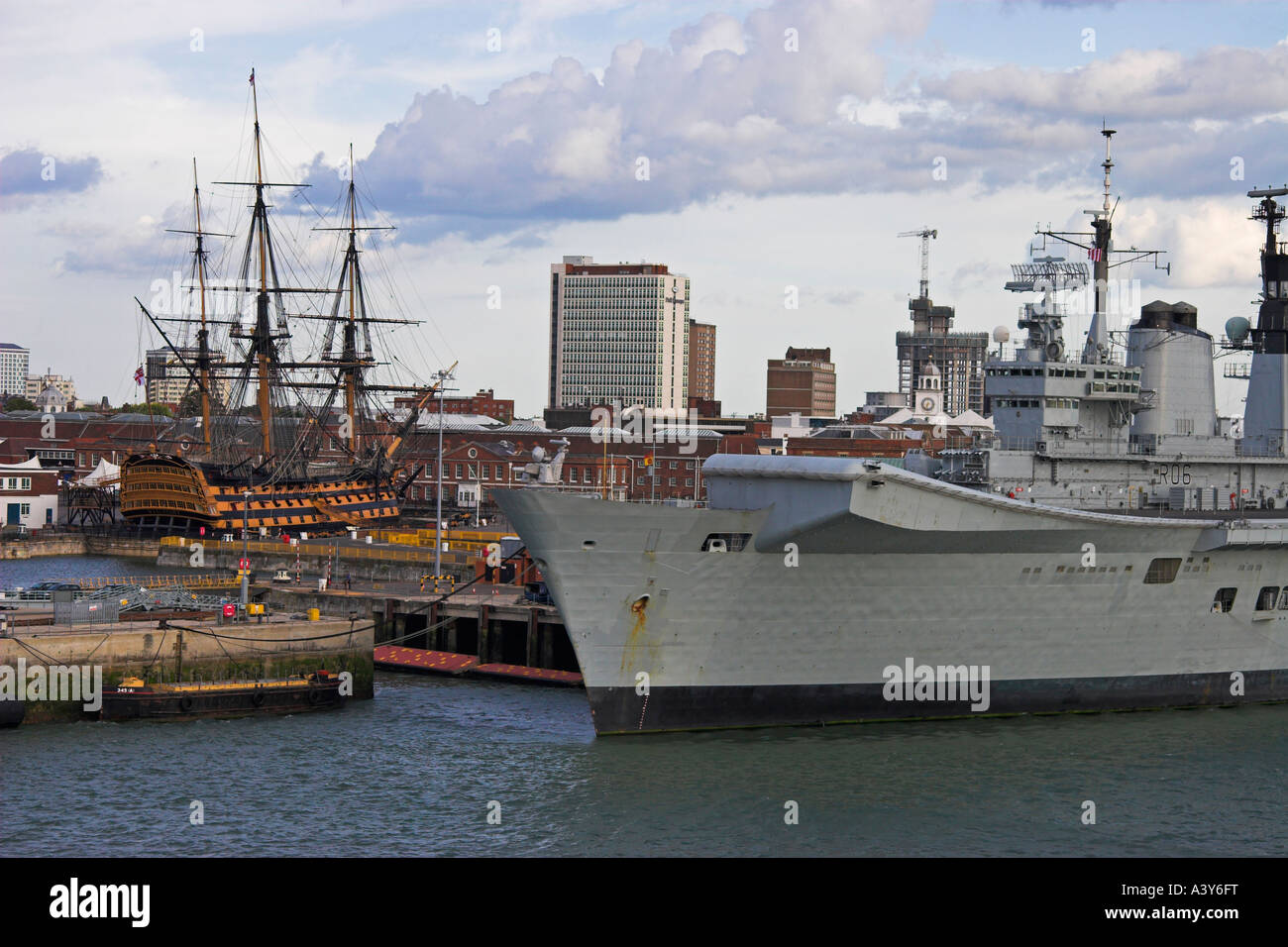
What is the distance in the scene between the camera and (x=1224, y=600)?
28266mm

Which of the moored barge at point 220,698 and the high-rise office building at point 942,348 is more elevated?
the high-rise office building at point 942,348

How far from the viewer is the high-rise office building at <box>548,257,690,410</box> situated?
136 metres

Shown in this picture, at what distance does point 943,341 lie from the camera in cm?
17588

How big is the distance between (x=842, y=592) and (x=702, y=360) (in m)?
130

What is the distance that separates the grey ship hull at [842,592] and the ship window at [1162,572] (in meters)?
0.09

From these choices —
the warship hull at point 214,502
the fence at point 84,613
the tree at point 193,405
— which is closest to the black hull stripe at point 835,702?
the fence at point 84,613

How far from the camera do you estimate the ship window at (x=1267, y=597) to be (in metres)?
28.7

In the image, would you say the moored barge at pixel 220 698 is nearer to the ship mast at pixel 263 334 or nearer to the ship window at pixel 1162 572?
the ship window at pixel 1162 572

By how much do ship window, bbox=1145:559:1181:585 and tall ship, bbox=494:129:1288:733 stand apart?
4 centimetres

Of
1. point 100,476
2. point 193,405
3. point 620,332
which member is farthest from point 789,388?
point 100,476

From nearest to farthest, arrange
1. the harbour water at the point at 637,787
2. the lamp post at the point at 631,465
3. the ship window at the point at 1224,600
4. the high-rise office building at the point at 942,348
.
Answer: the harbour water at the point at 637,787 → the ship window at the point at 1224,600 → the lamp post at the point at 631,465 → the high-rise office building at the point at 942,348

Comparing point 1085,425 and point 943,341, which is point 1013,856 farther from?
point 943,341
